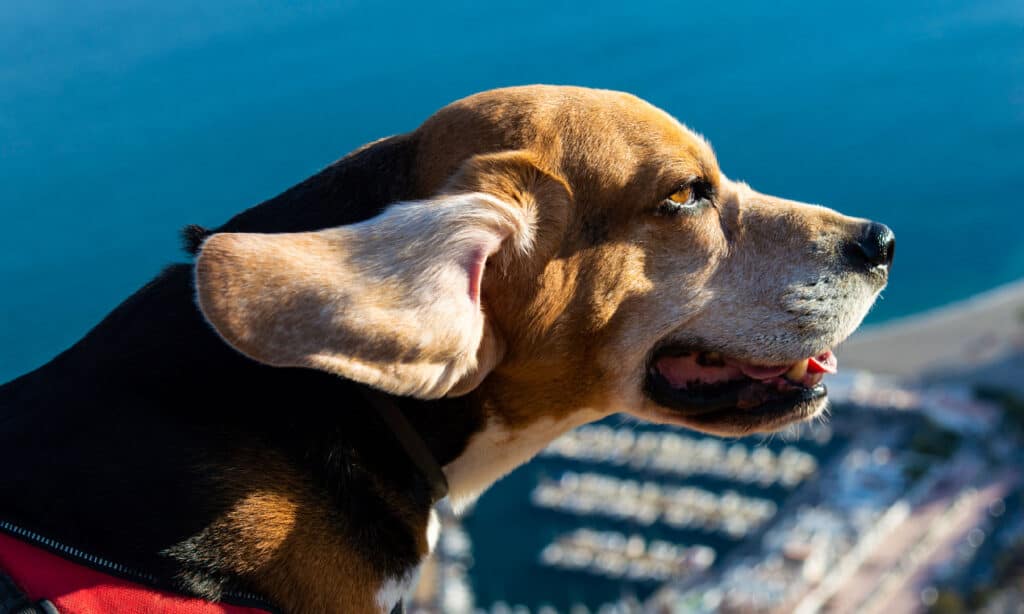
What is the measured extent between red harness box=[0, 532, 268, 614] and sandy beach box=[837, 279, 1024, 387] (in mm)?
37286

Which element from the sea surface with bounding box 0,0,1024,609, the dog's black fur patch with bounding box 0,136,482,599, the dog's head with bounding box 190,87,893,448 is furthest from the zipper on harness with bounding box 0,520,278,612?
the sea surface with bounding box 0,0,1024,609

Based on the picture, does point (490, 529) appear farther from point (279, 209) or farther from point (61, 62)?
point (279, 209)

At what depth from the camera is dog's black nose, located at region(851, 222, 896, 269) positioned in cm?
341

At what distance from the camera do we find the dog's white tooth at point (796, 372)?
11.4 feet

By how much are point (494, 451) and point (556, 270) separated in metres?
0.60

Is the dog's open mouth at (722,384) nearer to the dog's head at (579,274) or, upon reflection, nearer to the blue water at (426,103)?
the dog's head at (579,274)

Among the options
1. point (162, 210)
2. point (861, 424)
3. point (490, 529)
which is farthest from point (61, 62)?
point (861, 424)

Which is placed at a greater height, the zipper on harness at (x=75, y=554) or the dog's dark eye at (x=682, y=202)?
the zipper on harness at (x=75, y=554)

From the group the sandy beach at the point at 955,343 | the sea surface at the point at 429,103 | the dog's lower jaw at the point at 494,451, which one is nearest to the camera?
the dog's lower jaw at the point at 494,451

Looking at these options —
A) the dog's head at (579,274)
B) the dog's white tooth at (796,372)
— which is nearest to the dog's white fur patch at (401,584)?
the dog's head at (579,274)

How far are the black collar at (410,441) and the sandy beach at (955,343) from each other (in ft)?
120

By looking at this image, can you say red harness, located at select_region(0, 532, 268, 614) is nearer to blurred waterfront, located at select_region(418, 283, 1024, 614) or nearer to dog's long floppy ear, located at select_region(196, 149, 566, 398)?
dog's long floppy ear, located at select_region(196, 149, 566, 398)

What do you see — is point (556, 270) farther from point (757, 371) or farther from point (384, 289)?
point (757, 371)

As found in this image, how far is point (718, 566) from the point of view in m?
29.5
